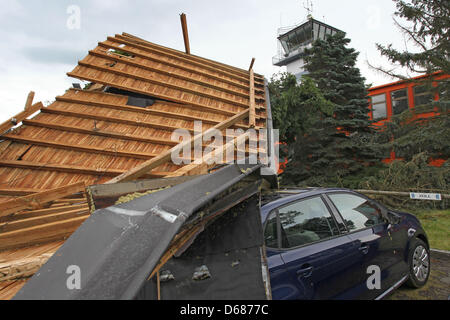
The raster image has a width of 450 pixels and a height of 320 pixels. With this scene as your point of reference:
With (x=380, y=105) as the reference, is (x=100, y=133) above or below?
below

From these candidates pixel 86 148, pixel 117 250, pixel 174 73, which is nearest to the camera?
pixel 117 250

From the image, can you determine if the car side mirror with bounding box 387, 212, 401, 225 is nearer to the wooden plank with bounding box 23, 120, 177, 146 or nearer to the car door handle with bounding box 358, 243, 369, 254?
the car door handle with bounding box 358, 243, 369, 254

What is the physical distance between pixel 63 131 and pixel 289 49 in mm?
37011

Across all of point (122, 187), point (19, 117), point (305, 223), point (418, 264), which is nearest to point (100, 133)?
point (19, 117)

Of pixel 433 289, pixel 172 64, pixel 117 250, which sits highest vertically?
pixel 172 64

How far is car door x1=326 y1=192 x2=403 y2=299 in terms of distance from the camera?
270 centimetres

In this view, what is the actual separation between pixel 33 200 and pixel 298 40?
37945 millimetres

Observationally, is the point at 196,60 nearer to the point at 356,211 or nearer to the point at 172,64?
the point at 172,64

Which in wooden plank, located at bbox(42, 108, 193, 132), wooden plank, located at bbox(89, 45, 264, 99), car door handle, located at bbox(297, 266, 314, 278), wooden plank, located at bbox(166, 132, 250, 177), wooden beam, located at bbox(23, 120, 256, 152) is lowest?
car door handle, located at bbox(297, 266, 314, 278)

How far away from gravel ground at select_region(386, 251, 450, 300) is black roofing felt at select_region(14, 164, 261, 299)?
3371 mm

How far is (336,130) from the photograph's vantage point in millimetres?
12898

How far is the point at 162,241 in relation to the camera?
1.01 m

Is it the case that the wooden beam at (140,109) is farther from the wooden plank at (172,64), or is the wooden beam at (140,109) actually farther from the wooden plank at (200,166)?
the wooden plank at (172,64)

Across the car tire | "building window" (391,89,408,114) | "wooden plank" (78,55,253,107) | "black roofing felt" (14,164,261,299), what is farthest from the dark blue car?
"building window" (391,89,408,114)
